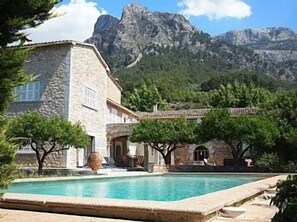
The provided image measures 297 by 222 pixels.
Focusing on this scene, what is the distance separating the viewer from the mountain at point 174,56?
242 feet

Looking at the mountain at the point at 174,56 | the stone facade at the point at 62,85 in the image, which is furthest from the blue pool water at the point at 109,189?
the mountain at the point at 174,56

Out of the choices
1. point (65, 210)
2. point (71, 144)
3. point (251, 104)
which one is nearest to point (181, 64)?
point (251, 104)

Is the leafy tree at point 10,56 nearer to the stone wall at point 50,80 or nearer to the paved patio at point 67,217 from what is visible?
the paved patio at point 67,217

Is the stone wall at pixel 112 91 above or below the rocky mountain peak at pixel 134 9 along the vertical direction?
below

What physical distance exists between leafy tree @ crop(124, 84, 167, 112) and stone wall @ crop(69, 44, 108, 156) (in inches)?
1099

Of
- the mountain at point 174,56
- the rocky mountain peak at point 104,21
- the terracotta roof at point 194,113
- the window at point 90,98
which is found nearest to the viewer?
the window at point 90,98

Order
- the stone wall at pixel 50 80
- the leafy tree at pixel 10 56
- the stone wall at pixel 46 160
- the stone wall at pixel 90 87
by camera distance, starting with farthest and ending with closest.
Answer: the stone wall at pixel 90 87 → the stone wall at pixel 50 80 → the stone wall at pixel 46 160 → the leafy tree at pixel 10 56

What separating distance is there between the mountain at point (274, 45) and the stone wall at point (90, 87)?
73.7 meters

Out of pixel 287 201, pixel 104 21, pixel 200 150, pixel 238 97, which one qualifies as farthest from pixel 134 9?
pixel 287 201

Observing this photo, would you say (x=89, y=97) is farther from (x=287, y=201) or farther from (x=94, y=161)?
(x=287, y=201)

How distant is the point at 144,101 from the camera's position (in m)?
57.0

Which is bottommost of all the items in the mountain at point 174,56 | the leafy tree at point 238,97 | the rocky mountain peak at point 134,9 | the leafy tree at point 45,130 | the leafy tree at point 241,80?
the leafy tree at point 45,130

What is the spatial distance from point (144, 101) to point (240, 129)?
34322 mm

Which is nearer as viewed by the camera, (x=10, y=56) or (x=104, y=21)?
(x=10, y=56)
